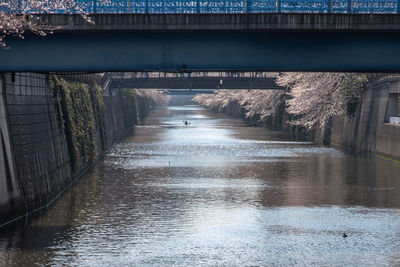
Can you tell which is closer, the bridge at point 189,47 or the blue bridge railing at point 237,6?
the bridge at point 189,47

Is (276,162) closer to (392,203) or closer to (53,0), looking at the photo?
(392,203)

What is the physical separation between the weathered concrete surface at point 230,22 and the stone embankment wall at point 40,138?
512 cm

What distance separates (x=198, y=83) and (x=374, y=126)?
3621cm

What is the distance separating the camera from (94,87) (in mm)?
59656

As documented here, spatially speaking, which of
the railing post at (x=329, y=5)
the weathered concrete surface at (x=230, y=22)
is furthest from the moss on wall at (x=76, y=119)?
the railing post at (x=329, y=5)

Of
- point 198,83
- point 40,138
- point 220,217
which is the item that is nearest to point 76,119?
point 40,138

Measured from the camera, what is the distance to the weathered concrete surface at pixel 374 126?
157 ft

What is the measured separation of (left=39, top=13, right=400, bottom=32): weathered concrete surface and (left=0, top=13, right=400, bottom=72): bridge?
0.04 m

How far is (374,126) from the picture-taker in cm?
5219

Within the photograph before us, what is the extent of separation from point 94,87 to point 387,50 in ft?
128

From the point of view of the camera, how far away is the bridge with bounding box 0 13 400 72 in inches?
951

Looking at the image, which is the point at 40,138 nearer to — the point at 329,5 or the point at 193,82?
the point at 329,5

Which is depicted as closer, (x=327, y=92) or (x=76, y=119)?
(x=76, y=119)

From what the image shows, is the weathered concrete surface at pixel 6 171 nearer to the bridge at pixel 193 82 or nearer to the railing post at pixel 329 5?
the railing post at pixel 329 5
